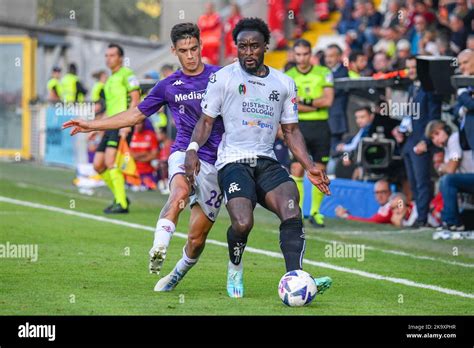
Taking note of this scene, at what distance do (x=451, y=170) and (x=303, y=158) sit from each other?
246 inches

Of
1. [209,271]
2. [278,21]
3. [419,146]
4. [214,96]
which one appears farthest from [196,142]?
[278,21]

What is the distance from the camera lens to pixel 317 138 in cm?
1712

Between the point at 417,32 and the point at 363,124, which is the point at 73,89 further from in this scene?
the point at 363,124

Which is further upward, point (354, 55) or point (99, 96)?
point (354, 55)

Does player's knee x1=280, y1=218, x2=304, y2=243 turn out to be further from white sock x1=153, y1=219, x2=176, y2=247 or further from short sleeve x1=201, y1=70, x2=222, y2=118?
short sleeve x1=201, y1=70, x2=222, y2=118

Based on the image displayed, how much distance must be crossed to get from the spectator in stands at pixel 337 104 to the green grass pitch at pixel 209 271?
5.72 ft

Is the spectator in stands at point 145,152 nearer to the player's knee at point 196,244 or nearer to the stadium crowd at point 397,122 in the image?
the stadium crowd at point 397,122

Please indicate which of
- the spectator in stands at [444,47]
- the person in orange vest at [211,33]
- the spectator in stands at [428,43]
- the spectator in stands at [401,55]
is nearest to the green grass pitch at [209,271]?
the spectator in stands at [401,55]

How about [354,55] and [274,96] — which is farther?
[354,55]

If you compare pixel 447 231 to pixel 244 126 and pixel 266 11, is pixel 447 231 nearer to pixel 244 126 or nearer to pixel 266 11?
pixel 244 126

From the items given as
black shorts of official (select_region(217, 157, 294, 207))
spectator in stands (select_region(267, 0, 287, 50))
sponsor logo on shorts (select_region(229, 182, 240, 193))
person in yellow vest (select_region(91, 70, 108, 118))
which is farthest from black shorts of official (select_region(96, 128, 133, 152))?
spectator in stands (select_region(267, 0, 287, 50))

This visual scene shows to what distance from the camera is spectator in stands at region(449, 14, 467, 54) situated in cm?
2018

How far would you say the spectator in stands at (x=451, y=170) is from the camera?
1519 cm
